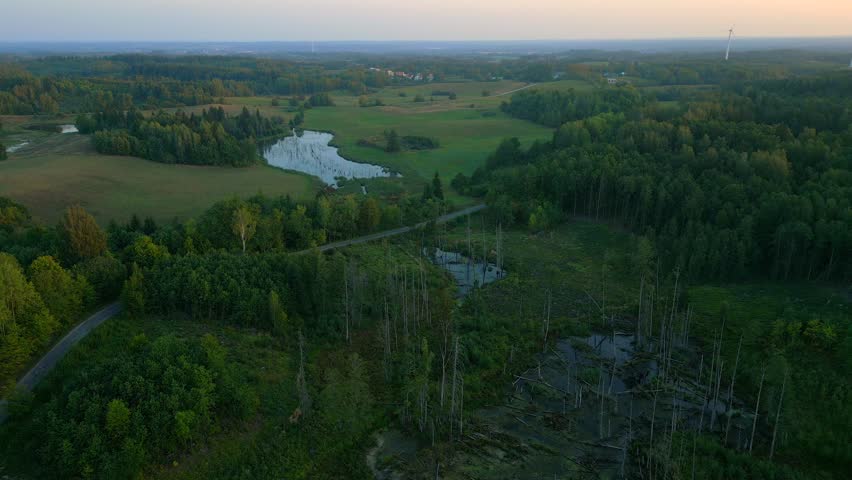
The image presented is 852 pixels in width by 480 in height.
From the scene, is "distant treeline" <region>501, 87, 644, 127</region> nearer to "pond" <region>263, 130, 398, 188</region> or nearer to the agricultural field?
the agricultural field

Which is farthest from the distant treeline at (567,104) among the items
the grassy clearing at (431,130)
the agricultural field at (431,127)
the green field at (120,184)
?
the green field at (120,184)

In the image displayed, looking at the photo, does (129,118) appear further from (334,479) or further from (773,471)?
(773,471)

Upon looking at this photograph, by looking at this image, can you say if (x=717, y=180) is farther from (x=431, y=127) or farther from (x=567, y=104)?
(x=431, y=127)

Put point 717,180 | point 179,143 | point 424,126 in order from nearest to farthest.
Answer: point 717,180
point 179,143
point 424,126

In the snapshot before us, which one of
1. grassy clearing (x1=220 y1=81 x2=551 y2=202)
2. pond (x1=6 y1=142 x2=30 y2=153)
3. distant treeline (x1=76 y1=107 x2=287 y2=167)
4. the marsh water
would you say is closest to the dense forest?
the marsh water

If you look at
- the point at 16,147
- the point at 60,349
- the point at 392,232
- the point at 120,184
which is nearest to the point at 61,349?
the point at 60,349

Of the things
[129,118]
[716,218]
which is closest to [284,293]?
[716,218]
